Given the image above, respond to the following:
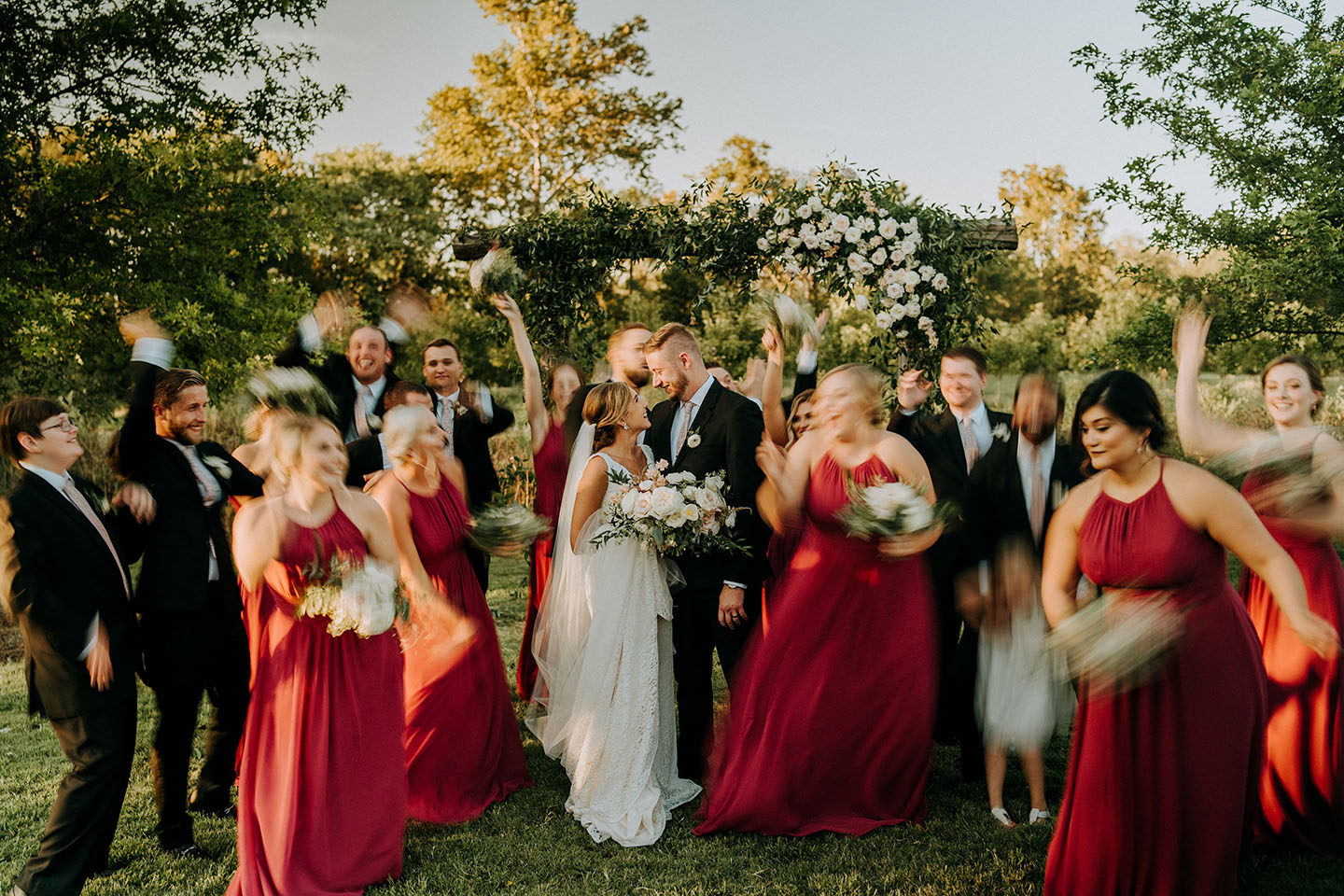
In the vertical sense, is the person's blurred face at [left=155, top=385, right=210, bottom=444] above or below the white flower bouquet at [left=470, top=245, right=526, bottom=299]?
below

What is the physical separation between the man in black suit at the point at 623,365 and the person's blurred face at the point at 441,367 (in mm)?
788

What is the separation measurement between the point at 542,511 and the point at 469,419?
982 mm

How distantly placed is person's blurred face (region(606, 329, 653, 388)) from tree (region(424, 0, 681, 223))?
20874 millimetres

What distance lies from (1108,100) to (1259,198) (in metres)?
1.94

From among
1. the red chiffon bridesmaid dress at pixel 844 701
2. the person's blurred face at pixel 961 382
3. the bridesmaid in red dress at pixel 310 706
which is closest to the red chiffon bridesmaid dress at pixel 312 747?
the bridesmaid in red dress at pixel 310 706

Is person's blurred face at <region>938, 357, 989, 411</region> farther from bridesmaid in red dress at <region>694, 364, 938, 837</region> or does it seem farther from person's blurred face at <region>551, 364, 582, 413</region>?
person's blurred face at <region>551, 364, 582, 413</region>

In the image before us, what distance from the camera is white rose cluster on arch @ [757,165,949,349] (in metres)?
6.81

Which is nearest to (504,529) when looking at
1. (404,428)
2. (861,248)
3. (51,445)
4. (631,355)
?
(404,428)

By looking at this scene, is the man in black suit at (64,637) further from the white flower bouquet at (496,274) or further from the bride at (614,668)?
the white flower bouquet at (496,274)

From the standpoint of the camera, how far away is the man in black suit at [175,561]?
168 inches

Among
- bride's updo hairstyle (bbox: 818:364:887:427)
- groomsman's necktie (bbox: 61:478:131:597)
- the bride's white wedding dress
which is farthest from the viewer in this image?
the bride's white wedding dress

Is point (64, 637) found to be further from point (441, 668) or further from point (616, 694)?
point (616, 694)

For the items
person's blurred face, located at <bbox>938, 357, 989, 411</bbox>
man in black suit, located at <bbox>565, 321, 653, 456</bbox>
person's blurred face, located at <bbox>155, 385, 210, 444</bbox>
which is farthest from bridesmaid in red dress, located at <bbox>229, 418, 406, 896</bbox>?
person's blurred face, located at <bbox>938, 357, 989, 411</bbox>

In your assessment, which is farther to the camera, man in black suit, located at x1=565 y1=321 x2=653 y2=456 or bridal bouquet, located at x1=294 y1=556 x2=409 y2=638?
man in black suit, located at x1=565 y1=321 x2=653 y2=456
